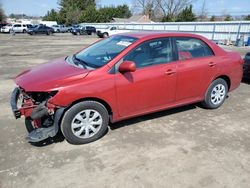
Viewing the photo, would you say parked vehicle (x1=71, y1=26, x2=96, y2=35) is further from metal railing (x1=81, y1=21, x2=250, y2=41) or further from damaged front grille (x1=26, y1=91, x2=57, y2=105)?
damaged front grille (x1=26, y1=91, x2=57, y2=105)

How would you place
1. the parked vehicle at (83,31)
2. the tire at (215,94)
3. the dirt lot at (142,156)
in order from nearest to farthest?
the dirt lot at (142,156) → the tire at (215,94) → the parked vehicle at (83,31)

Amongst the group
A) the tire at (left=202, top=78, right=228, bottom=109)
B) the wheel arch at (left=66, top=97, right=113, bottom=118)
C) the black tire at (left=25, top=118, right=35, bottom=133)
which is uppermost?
the wheel arch at (left=66, top=97, right=113, bottom=118)

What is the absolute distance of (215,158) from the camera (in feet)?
11.1

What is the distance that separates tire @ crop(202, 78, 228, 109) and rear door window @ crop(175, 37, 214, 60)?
2.10 ft

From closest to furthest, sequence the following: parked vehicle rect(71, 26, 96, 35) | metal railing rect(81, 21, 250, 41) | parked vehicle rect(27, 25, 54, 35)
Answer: metal railing rect(81, 21, 250, 41), parked vehicle rect(27, 25, 54, 35), parked vehicle rect(71, 26, 96, 35)

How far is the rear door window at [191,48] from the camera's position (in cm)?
443

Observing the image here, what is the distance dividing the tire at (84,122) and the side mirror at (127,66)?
636mm

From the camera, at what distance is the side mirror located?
359 centimetres

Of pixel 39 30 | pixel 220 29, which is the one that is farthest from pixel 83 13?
pixel 220 29

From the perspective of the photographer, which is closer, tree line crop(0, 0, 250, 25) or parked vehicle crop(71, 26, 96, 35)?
parked vehicle crop(71, 26, 96, 35)

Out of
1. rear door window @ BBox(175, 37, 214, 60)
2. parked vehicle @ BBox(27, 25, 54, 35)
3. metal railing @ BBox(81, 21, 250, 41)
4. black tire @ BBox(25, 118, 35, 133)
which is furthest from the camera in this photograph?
parked vehicle @ BBox(27, 25, 54, 35)

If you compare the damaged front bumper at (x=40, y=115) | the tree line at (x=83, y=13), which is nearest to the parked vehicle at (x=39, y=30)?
the tree line at (x=83, y=13)

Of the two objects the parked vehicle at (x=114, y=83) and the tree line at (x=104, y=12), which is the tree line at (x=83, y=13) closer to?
the tree line at (x=104, y=12)

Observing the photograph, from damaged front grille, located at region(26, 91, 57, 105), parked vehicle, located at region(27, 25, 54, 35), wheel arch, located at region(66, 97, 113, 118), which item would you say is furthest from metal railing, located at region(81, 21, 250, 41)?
damaged front grille, located at region(26, 91, 57, 105)
